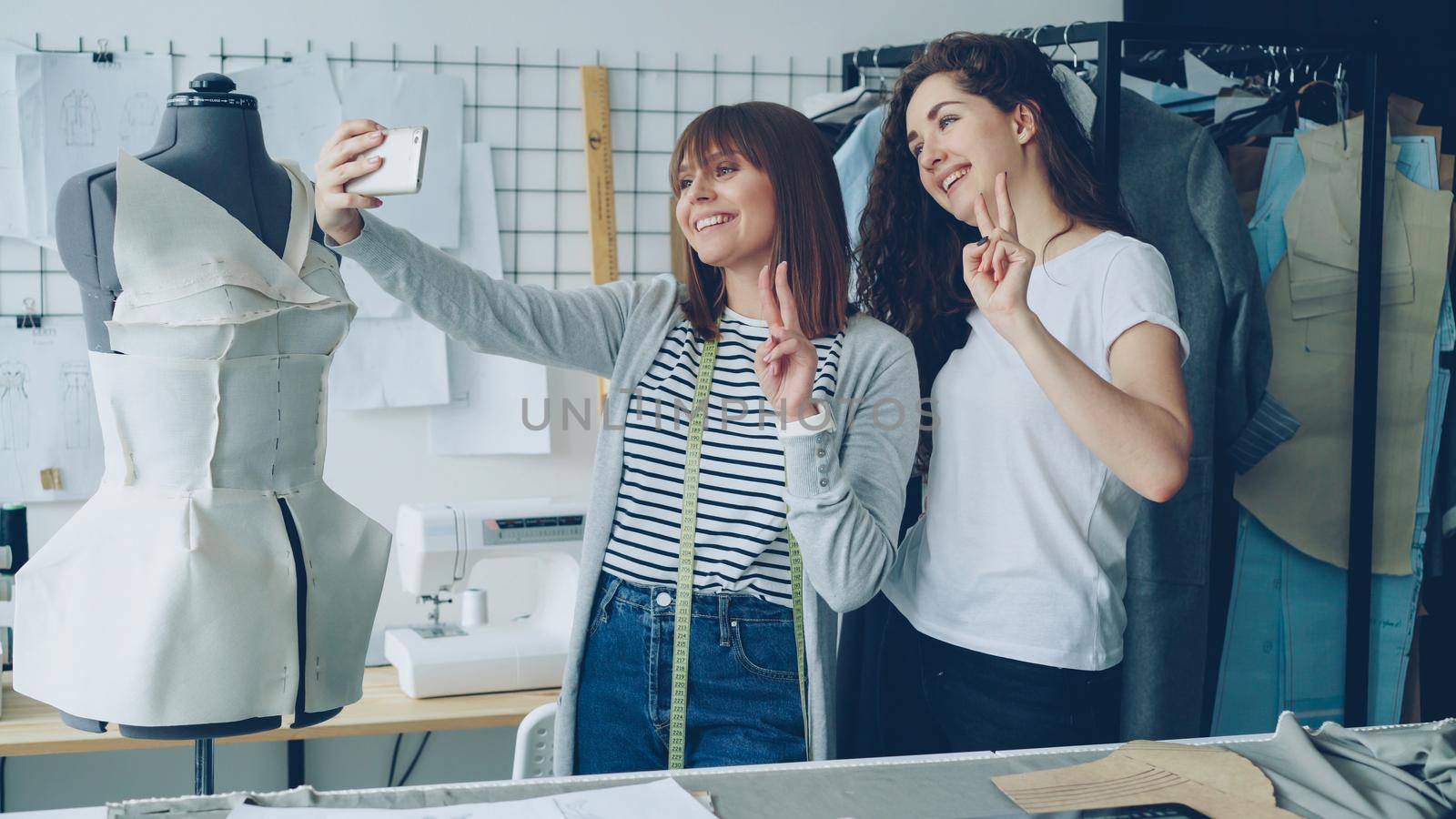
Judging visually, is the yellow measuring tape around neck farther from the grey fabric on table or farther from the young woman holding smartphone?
the grey fabric on table

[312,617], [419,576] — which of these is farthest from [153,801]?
[419,576]

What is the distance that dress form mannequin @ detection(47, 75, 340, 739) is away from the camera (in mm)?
1390

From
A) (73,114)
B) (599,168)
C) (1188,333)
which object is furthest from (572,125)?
(1188,333)

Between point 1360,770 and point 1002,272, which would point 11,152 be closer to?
point 1002,272

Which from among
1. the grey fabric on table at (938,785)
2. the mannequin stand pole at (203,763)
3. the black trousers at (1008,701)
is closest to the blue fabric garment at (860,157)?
the black trousers at (1008,701)

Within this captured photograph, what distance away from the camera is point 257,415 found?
143 cm

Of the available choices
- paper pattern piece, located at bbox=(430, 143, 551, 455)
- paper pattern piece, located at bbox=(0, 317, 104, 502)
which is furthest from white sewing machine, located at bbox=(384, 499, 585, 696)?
paper pattern piece, located at bbox=(0, 317, 104, 502)

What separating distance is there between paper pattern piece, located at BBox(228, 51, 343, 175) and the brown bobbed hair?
119 centimetres

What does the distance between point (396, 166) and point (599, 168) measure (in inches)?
51.8

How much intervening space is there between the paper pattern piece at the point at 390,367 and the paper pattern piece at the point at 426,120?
193mm

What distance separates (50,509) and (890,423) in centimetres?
181

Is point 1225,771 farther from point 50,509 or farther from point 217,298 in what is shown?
point 50,509

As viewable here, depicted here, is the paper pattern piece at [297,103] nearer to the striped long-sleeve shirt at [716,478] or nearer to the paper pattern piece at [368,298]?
the paper pattern piece at [368,298]

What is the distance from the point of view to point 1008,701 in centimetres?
141
